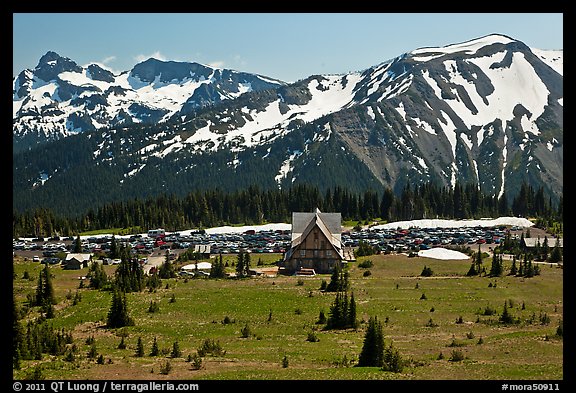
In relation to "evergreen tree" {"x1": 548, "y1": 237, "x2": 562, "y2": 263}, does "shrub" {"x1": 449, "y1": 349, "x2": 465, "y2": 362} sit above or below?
below

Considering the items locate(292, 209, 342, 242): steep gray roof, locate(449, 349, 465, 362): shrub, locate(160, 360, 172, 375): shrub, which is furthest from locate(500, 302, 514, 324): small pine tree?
locate(292, 209, 342, 242): steep gray roof

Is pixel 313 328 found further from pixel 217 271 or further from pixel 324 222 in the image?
pixel 324 222

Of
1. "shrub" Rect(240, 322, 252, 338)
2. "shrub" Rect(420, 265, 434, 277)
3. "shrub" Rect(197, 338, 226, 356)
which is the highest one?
"shrub" Rect(420, 265, 434, 277)

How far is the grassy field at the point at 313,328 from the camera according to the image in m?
26.7

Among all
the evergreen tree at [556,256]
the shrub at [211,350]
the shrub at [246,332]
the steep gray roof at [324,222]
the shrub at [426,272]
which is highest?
the steep gray roof at [324,222]

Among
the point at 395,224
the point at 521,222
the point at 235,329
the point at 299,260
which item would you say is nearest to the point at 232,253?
the point at 299,260

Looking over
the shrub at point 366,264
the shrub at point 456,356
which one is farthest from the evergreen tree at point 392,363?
the shrub at point 366,264

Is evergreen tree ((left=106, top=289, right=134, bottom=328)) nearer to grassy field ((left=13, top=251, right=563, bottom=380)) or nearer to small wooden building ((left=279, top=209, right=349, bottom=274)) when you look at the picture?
grassy field ((left=13, top=251, right=563, bottom=380))

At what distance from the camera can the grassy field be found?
87.6 feet

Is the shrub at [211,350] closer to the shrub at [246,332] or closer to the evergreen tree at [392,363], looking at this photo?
the shrub at [246,332]

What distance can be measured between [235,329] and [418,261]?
145ft
